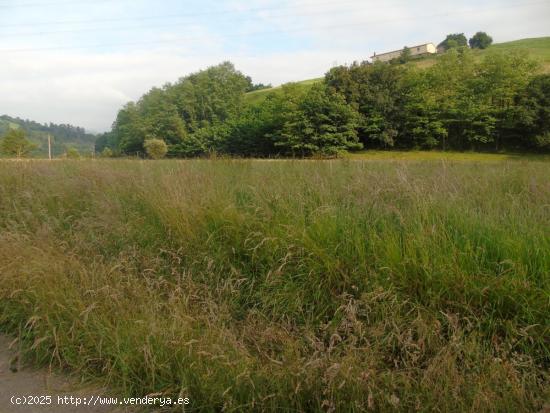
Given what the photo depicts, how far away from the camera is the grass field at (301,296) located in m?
2.27

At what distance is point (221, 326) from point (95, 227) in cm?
241

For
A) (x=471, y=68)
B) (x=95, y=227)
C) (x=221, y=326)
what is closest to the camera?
(x=221, y=326)

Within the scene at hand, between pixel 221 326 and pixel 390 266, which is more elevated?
pixel 390 266

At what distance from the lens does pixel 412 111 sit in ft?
151

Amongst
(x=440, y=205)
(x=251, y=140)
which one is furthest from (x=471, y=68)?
(x=440, y=205)

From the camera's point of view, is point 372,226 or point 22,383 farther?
point 372,226

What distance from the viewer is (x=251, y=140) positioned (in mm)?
54812

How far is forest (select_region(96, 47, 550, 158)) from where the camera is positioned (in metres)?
41.0

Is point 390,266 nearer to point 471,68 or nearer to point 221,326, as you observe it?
point 221,326

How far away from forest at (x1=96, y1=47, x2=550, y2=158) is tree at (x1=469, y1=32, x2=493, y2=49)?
211 feet

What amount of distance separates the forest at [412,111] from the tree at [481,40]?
64.2 metres

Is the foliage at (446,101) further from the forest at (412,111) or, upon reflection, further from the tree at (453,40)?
the tree at (453,40)

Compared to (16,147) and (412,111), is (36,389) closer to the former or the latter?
(16,147)

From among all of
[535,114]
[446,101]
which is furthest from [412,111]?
[535,114]
